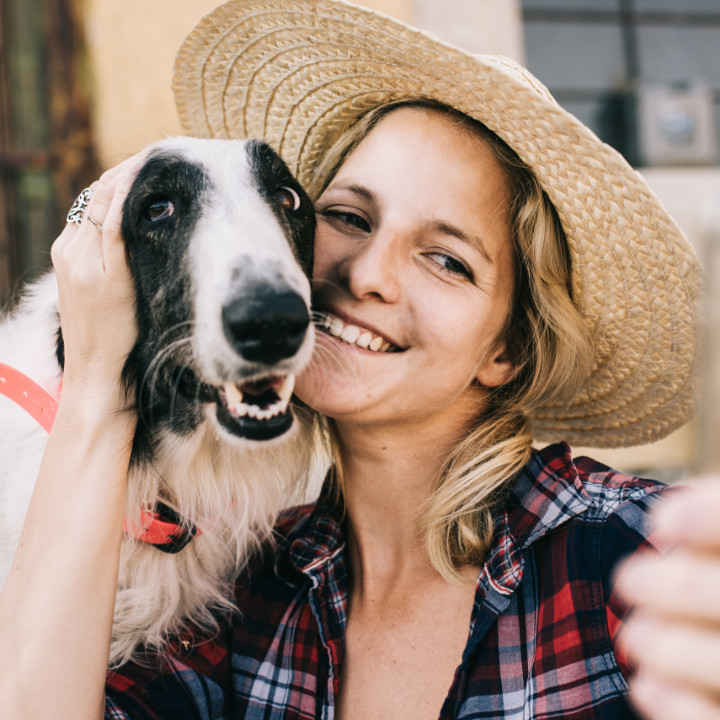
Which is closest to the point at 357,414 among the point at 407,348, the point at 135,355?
the point at 407,348

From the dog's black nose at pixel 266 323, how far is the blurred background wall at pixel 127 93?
219 centimetres

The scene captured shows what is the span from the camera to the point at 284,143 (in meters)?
2.10

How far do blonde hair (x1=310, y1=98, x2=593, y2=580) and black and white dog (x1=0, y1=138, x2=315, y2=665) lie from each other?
30 cm

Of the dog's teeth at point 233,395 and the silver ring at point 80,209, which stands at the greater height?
the silver ring at point 80,209

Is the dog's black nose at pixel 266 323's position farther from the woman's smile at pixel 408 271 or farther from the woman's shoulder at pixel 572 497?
the woman's shoulder at pixel 572 497

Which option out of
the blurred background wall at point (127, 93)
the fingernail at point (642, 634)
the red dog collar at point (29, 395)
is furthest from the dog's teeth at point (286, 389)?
the blurred background wall at point (127, 93)

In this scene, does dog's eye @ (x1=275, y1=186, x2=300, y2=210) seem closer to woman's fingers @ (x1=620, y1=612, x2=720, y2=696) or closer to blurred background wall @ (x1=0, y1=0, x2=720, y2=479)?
woman's fingers @ (x1=620, y1=612, x2=720, y2=696)

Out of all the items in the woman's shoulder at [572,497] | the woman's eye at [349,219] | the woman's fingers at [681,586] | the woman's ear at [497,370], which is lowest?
the woman's shoulder at [572,497]

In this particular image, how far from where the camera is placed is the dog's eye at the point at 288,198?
1.71 metres

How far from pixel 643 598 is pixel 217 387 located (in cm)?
113

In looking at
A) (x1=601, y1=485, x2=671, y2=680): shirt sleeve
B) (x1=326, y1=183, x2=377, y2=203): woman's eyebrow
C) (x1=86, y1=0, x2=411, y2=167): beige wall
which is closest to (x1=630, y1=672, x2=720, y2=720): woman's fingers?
(x1=601, y1=485, x2=671, y2=680): shirt sleeve

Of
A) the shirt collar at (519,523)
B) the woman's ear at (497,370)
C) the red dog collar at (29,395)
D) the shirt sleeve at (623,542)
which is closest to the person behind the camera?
the shirt sleeve at (623,542)

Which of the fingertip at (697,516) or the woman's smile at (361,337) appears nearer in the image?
the fingertip at (697,516)

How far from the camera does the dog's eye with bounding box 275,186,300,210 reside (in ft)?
5.60
